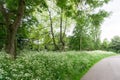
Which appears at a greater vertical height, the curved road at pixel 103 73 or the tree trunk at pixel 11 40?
the tree trunk at pixel 11 40

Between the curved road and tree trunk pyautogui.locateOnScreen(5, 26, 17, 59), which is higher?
tree trunk pyautogui.locateOnScreen(5, 26, 17, 59)

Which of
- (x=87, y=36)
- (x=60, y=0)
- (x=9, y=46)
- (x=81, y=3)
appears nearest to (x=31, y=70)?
(x=9, y=46)

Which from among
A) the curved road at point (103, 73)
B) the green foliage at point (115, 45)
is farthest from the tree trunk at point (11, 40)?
the green foliage at point (115, 45)

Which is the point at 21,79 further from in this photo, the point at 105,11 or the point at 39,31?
the point at 39,31

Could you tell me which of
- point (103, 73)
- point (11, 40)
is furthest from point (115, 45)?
point (11, 40)

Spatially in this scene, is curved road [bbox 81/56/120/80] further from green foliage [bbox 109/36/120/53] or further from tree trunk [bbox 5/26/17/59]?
green foliage [bbox 109/36/120/53]

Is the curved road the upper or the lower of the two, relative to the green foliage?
lower

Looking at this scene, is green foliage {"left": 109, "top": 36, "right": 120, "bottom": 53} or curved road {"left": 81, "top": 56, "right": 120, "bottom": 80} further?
green foliage {"left": 109, "top": 36, "right": 120, "bottom": 53}

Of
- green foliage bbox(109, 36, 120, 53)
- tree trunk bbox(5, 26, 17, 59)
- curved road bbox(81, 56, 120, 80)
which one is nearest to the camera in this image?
curved road bbox(81, 56, 120, 80)

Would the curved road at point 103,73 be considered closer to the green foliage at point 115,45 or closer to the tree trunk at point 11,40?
the tree trunk at point 11,40

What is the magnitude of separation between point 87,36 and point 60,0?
36.1 meters

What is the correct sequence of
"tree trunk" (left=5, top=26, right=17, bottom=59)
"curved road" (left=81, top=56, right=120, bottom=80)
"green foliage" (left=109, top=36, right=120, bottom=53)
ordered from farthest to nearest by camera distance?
"green foliage" (left=109, top=36, right=120, bottom=53) < "tree trunk" (left=5, top=26, right=17, bottom=59) < "curved road" (left=81, top=56, right=120, bottom=80)

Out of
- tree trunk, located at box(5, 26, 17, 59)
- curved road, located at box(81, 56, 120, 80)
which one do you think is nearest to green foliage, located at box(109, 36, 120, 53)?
curved road, located at box(81, 56, 120, 80)

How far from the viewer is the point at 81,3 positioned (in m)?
14.0
